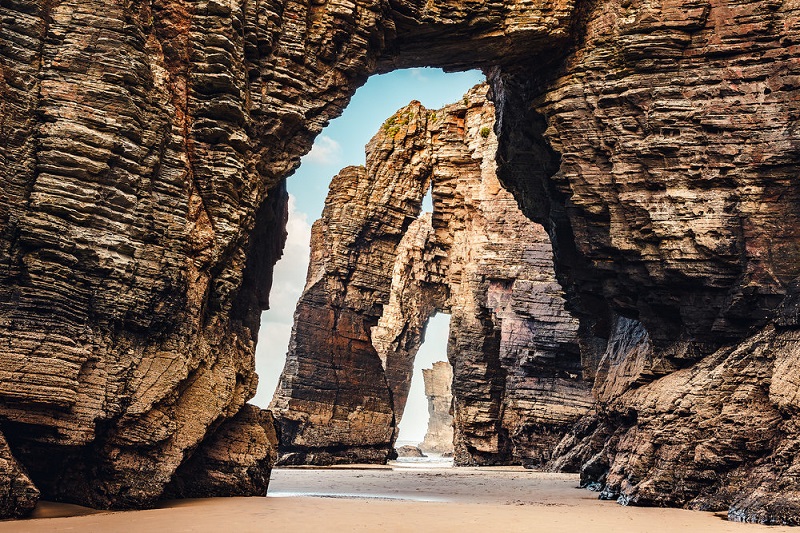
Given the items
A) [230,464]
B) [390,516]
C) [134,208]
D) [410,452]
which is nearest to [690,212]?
[390,516]

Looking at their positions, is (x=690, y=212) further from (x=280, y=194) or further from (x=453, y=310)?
(x=453, y=310)

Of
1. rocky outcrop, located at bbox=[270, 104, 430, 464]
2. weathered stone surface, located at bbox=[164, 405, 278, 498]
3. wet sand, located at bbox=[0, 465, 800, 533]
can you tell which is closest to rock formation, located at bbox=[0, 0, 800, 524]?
weathered stone surface, located at bbox=[164, 405, 278, 498]

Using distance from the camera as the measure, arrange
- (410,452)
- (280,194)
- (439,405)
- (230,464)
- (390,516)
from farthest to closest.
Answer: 1. (439,405)
2. (410,452)
3. (280,194)
4. (230,464)
5. (390,516)

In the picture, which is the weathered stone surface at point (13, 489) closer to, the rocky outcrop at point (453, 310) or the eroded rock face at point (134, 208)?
the eroded rock face at point (134, 208)

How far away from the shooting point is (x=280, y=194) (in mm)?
23406

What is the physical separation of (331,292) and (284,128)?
24.4 metres

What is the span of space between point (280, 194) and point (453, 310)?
81.1ft

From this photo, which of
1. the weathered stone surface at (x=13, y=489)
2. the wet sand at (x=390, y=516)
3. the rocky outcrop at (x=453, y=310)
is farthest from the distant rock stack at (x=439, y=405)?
the weathered stone surface at (x=13, y=489)

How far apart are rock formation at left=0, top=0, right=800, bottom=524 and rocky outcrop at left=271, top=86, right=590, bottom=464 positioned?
46.0 feet

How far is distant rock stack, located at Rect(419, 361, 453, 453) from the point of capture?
91.4 meters

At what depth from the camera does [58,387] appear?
13180 mm

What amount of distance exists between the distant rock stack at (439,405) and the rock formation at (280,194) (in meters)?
68.8

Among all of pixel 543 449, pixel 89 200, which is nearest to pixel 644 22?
pixel 89 200

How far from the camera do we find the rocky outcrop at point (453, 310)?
122ft
